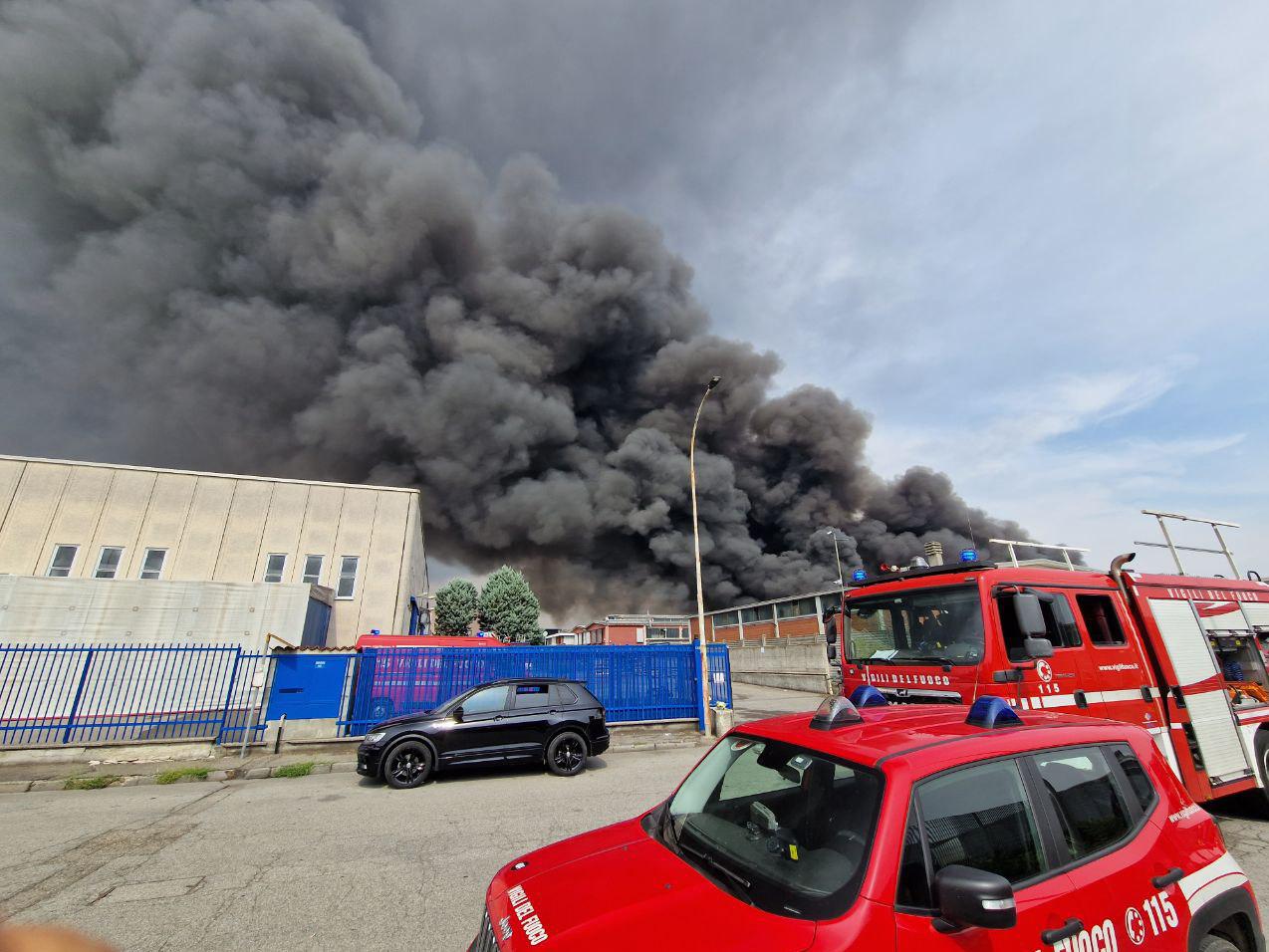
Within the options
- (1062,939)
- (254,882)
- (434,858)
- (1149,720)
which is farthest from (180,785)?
(1149,720)

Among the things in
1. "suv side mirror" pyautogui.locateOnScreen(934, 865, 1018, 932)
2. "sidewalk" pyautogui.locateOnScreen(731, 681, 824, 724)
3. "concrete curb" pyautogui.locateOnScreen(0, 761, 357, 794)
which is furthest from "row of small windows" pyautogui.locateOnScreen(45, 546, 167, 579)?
"suv side mirror" pyautogui.locateOnScreen(934, 865, 1018, 932)

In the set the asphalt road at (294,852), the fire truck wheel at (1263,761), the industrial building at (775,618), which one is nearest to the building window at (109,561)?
the asphalt road at (294,852)

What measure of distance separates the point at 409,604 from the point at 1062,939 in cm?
2817

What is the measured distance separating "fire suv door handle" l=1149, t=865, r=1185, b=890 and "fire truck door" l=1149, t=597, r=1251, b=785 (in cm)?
376

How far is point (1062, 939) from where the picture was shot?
180 centimetres

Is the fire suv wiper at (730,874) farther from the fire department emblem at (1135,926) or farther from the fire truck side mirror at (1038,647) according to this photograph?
the fire truck side mirror at (1038,647)

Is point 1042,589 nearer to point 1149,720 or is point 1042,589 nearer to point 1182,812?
point 1149,720

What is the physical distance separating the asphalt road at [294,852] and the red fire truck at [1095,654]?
0.98 m

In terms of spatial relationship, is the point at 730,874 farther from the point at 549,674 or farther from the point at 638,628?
the point at 638,628

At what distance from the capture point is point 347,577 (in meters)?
24.2

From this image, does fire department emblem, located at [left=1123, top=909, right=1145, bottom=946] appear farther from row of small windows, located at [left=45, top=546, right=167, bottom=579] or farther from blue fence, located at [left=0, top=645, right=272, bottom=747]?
row of small windows, located at [left=45, top=546, right=167, bottom=579]

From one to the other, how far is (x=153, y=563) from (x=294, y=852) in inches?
980

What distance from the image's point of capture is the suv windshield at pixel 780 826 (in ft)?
5.75

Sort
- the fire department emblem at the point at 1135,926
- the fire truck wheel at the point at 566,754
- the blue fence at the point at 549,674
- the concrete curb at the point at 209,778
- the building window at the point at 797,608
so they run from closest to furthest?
the fire department emblem at the point at 1135,926
the concrete curb at the point at 209,778
the fire truck wheel at the point at 566,754
the blue fence at the point at 549,674
the building window at the point at 797,608
